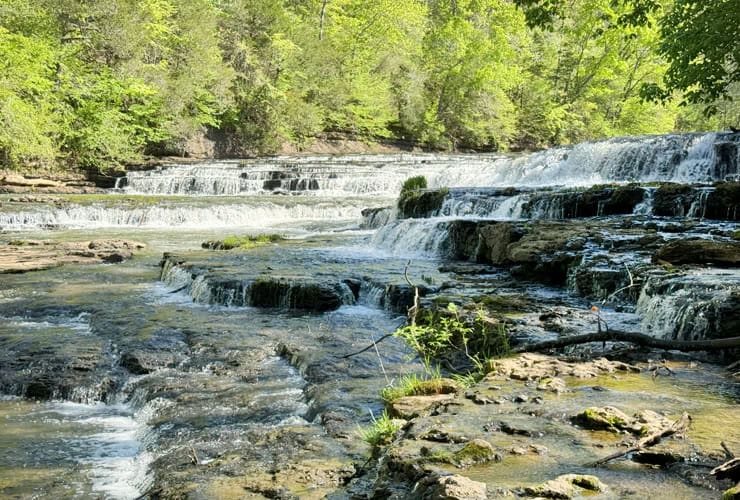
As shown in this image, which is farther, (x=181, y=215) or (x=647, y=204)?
(x=181, y=215)

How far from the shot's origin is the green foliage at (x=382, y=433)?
3.56 metres

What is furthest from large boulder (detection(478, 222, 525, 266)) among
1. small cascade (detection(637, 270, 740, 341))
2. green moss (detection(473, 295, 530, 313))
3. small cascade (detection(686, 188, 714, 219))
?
small cascade (detection(637, 270, 740, 341))

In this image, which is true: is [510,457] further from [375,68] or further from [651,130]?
[651,130]

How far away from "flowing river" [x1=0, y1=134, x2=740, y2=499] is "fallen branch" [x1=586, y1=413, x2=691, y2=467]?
0.36 feet

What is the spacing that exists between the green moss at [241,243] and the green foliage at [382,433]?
939cm

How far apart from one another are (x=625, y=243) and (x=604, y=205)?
3.46 meters

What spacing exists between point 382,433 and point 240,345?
3350mm

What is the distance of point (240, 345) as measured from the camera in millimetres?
6645

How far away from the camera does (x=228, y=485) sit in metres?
3.37

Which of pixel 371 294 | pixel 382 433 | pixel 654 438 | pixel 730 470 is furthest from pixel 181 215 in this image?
pixel 730 470

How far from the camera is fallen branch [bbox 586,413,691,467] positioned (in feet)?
8.95

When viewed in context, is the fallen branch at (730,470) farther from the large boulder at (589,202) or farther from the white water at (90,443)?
the large boulder at (589,202)

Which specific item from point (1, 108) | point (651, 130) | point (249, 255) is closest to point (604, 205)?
point (249, 255)

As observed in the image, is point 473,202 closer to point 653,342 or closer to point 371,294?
point 371,294
